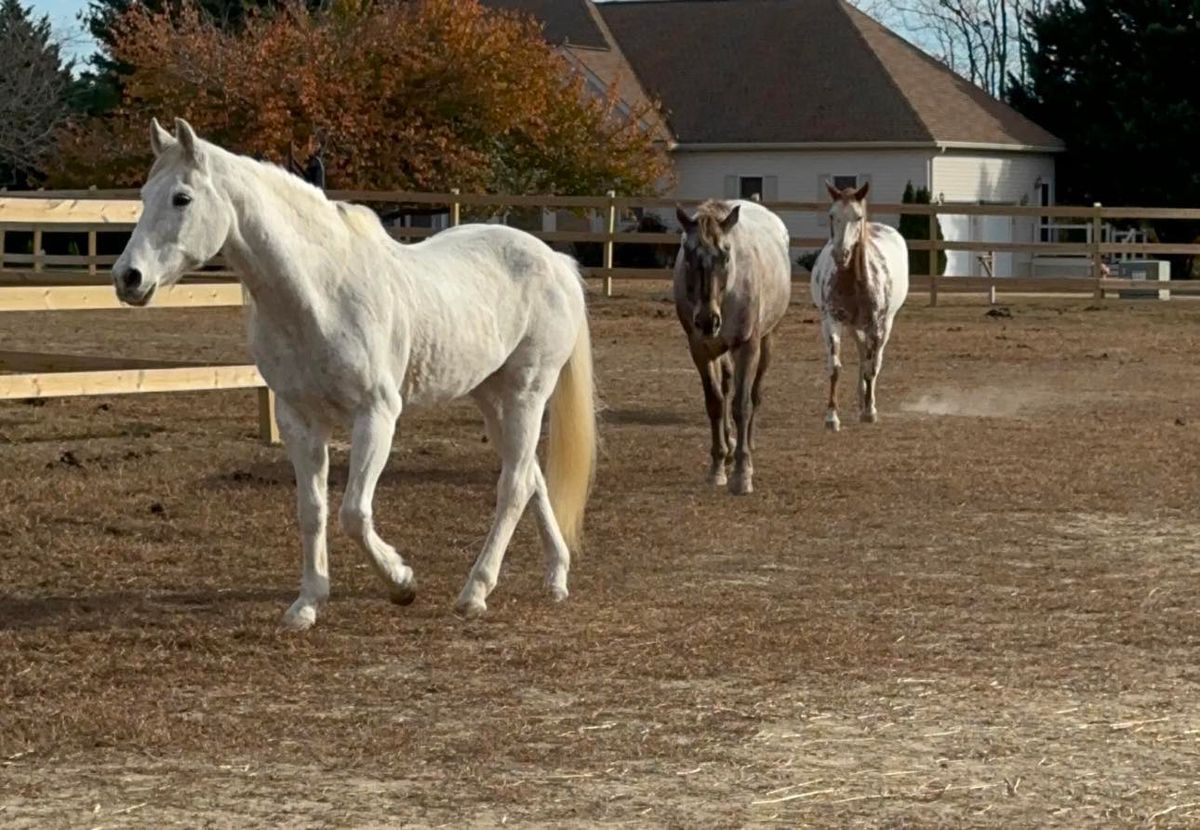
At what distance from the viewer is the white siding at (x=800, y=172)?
46500mm

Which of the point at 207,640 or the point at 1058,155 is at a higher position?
the point at 1058,155

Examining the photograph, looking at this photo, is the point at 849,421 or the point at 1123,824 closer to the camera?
the point at 1123,824

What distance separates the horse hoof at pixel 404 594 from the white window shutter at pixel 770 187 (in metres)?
40.5

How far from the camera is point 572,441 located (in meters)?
8.48

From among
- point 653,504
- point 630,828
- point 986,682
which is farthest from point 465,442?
point 630,828

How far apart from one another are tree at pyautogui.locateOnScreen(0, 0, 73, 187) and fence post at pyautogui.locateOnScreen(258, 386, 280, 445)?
3329 centimetres

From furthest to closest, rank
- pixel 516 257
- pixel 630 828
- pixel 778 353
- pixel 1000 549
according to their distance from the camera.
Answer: pixel 778 353
pixel 1000 549
pixel 516 257
pixel 630 828

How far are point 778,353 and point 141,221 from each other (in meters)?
14.0

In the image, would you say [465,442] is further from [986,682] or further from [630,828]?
[630,828]

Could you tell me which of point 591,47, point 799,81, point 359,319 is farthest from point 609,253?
point 359,319

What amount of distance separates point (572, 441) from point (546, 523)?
43 centimetres

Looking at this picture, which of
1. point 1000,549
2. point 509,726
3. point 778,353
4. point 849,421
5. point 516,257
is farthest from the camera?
point 778,353

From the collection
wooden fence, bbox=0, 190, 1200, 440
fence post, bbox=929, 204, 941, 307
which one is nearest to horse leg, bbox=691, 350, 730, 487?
wooden fence, bbox=0, 190, 1200, 440

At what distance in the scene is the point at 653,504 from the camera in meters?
10.7
